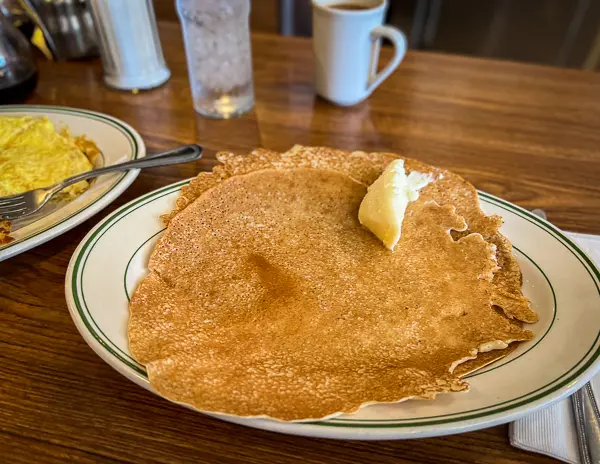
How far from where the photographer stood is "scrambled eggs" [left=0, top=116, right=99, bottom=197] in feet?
3.64

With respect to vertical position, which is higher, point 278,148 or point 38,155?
point 38,155

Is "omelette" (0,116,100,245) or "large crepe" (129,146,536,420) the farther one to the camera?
"omelette" (0,116,100,245)

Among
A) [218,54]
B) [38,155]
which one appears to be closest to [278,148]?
[218,54]

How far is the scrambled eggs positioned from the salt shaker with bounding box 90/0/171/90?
1.41 ft

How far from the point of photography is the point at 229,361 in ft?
2.33

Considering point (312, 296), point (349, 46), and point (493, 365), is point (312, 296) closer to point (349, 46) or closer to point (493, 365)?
point (493, 365)

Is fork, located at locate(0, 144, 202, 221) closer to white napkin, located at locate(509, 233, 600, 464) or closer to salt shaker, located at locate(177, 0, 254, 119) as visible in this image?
salt shaker, located at locate(177, 0, 254, 119)

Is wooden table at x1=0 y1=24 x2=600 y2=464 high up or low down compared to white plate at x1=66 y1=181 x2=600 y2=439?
down

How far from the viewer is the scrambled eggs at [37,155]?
3.64 feet

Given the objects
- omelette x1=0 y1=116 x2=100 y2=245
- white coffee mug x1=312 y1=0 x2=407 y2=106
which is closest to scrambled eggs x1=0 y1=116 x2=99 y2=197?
omelette x1=0 y1=116 x2=100 y2=245

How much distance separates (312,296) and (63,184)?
64 centimetres

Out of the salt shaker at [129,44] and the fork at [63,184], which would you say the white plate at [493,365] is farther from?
the salt shaker at [129,44]

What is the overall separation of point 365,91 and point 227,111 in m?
0.47

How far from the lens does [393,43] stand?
1.53 m
